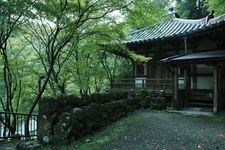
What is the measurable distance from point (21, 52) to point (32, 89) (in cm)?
254

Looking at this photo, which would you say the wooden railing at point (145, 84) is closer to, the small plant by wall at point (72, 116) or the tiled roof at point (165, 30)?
the tiled roof at point (165, 30)

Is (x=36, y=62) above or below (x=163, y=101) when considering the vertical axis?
above

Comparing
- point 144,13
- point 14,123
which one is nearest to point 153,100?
point 144,13

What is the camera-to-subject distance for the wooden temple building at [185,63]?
12.0 m

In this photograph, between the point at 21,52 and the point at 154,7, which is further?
the point at 21,52

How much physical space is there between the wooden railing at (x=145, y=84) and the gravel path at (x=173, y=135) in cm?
433

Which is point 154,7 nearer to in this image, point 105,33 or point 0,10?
point 105,33

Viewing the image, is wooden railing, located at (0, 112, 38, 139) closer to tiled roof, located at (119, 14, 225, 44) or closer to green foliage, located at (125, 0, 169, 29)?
green foliage, located at (125, 0, 169, 29)

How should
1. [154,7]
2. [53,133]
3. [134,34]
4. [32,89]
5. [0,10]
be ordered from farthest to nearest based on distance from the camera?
[134,34] → [32,89] → [154,7] → [0,10] → [53,133]

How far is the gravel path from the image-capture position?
6.70 metres

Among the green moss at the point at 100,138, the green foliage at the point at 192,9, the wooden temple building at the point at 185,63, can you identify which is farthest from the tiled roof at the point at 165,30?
the green foliage at the point at 192,9

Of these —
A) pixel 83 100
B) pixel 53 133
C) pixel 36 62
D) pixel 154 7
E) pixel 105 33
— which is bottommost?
pixel 53 133

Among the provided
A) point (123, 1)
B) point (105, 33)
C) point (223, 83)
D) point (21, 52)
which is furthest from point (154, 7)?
point (21, 52)

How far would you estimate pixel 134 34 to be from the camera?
61.2ft
